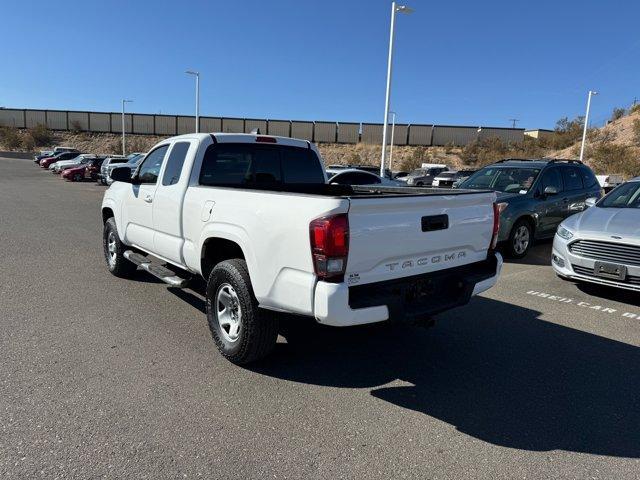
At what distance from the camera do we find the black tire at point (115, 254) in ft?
21.6

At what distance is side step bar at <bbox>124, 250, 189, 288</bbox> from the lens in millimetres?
4797

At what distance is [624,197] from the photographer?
287 inches

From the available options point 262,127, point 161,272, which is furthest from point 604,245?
point 262,127

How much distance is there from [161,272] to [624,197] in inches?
267

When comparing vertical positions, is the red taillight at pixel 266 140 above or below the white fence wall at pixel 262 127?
below

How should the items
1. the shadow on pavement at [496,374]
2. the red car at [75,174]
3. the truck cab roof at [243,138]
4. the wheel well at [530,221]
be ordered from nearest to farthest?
the shadow on pavement at [496,374] < the truck cab roof at [243,138] < the wheel well at [530,221] < the red car at [75,174]

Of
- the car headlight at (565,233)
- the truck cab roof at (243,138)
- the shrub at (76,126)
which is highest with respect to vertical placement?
the shrub at (76,126)

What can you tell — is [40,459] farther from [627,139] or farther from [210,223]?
[627,139]

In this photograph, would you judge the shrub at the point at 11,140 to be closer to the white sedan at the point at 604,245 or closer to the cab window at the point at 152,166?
the cab window at the point at 152,166

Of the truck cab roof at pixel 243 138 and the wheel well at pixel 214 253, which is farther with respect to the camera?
the truck cab roof at pixel 243 138

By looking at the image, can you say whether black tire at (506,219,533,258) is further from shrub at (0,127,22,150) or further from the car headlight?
shrub at (0,127,22,150)

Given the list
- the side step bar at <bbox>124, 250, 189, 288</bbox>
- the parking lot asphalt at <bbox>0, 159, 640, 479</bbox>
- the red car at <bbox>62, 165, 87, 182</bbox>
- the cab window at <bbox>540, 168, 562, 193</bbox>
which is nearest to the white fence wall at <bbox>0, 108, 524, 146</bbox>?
the red car at <bbox>62, 165, 87, 182</bbox>

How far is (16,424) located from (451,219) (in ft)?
11.2

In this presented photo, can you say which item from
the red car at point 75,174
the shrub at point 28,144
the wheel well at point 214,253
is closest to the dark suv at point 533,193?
the wheel well at point 214,253
